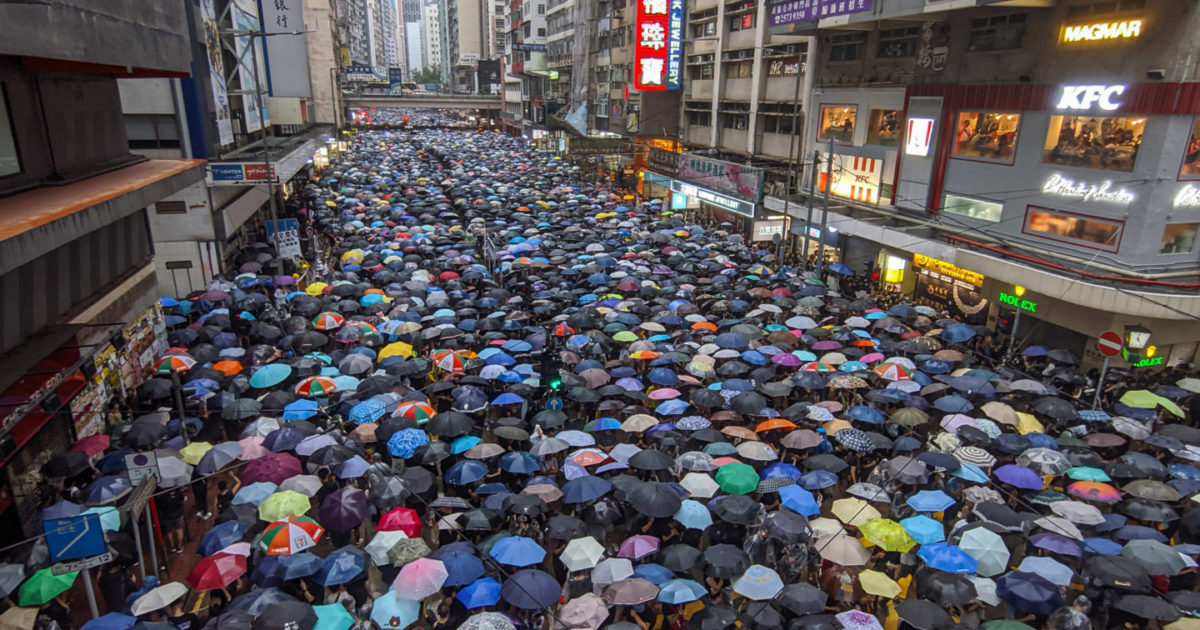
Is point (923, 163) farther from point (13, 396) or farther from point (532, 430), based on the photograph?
point (13, 396)

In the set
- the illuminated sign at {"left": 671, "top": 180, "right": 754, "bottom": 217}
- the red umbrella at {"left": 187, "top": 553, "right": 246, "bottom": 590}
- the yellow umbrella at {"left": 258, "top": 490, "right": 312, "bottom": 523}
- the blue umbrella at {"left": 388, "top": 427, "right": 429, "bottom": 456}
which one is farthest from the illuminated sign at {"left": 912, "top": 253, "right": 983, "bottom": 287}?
the red umbrella at {"left": 187, "top": 553, "right": 246, "bottom": 590}

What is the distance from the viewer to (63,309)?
474 inches

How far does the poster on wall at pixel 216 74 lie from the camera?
23.8m

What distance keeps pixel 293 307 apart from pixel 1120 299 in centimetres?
2020

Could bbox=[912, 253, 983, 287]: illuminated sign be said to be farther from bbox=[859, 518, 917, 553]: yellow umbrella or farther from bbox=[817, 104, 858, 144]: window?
bbox=[859, 518, 917, 553]: yellow umbrella

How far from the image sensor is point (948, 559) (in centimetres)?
894

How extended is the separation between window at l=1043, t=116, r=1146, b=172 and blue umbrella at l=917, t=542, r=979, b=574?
13.3 meters

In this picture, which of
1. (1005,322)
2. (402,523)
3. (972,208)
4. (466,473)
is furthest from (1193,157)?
(402,523)

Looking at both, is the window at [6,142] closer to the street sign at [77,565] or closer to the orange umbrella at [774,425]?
the street sign at [77,565]

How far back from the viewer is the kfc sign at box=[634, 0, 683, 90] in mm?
38594

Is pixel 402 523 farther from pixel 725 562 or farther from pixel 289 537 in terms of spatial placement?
pixel 725 562

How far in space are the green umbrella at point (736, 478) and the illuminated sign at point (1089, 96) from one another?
13900 mm

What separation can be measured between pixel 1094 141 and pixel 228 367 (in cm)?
2115

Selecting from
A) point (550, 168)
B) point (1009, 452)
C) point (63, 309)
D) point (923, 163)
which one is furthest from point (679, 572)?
point (550, 168)
